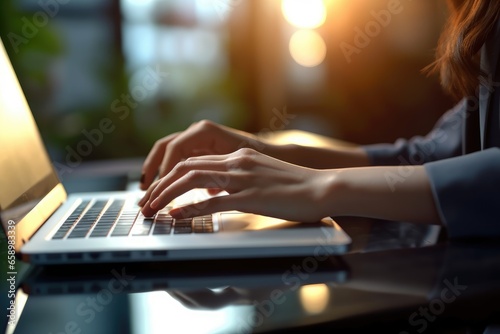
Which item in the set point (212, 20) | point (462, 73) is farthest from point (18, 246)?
point (212, 20)

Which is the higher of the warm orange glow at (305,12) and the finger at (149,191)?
the warm orange glow at (305,12)

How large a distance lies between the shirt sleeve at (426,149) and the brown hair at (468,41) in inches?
6.1

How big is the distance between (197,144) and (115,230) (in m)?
0.34

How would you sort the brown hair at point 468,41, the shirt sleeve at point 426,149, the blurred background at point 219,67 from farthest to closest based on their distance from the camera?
1. the blurred background at point 219,67
2. the shirt sleeve at point 426,149
3. the brown hair at point 468,41

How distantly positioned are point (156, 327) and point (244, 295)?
0.09 m

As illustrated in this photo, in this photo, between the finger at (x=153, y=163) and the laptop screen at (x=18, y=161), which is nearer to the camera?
the laptop screen at (x=18, y=161)

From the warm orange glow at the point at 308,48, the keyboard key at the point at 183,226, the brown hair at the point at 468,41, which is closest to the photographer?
the keyboard key at the point at 183,226

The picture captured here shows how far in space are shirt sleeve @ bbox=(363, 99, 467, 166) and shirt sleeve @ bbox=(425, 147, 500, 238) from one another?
0.39 m

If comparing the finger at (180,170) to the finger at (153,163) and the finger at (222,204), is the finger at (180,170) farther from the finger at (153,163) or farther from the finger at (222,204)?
the finger at (153,163)

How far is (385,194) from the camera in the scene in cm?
60

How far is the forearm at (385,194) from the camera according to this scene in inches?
23.1

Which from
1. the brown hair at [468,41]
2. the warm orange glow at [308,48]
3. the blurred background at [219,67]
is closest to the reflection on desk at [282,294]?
the brown hair at [468,41]

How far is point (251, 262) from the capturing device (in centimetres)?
53

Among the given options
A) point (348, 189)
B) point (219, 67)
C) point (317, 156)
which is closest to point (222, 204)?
point (348, 189)
